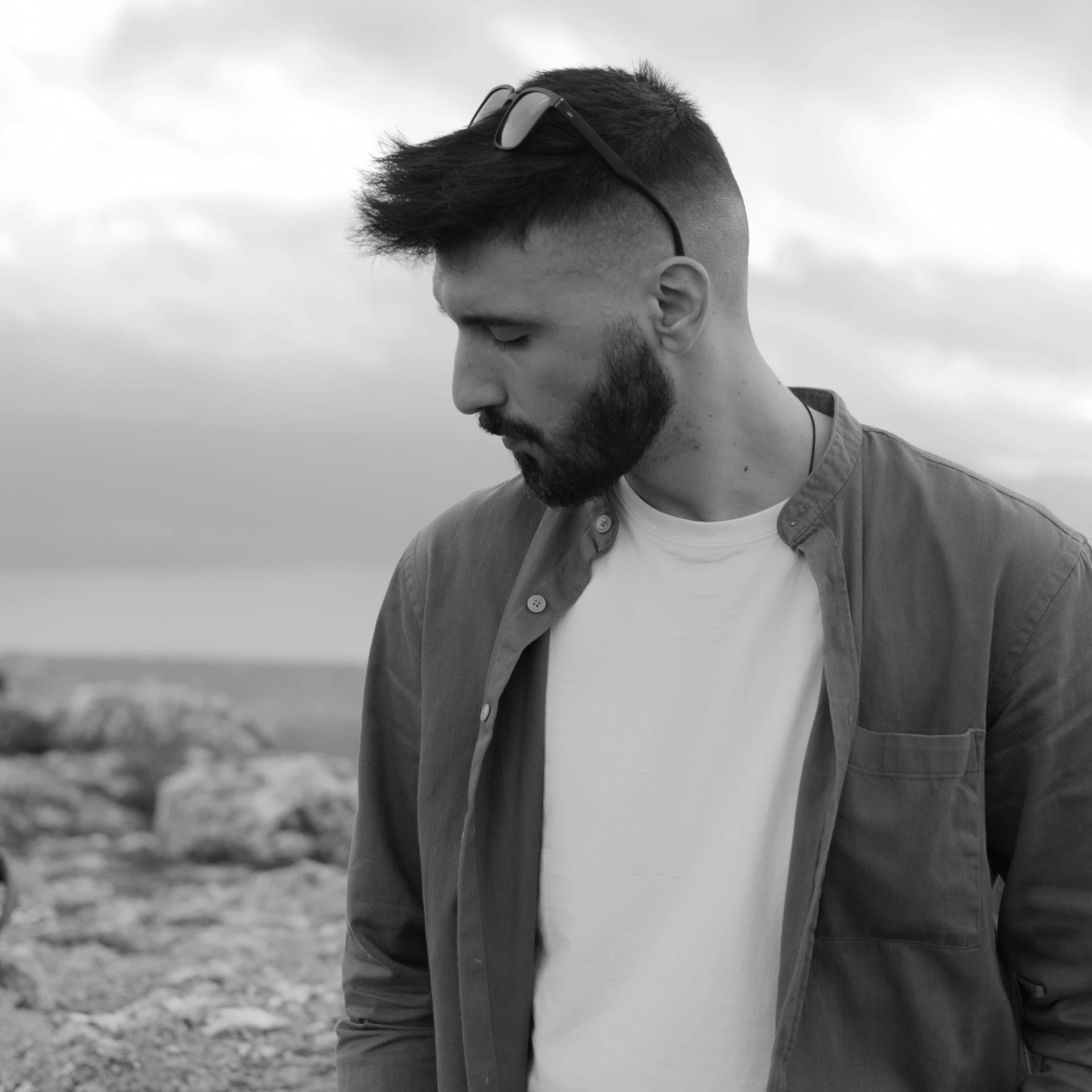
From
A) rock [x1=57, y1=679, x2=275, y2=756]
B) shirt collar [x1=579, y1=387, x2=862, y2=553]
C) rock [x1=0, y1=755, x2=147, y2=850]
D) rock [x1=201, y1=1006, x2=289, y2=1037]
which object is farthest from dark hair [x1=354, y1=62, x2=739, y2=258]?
rock [x1=57, y1=679, x2=275, y2=756]

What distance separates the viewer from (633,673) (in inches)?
90.7

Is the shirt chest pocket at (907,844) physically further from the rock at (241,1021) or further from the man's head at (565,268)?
the rock at (241,1021)

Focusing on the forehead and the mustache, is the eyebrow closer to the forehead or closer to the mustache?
the forehead

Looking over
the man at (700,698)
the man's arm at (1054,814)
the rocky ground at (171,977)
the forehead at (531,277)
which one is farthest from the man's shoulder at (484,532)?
the rocky ground at (171,977)

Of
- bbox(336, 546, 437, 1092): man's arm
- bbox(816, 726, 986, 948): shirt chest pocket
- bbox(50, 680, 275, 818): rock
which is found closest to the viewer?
bbox(816, 726, 986, 948): shirt chest pocket

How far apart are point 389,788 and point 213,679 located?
33.6 m

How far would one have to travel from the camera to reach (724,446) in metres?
2.35

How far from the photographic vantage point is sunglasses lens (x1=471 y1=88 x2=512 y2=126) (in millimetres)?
2324

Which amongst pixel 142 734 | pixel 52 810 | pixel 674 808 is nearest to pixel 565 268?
pixel 674 808

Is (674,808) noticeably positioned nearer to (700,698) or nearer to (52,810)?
(700,698)

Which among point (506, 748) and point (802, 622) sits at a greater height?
point (802, 622)

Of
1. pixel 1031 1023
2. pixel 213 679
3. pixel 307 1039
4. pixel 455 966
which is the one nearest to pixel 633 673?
pixel 455 966

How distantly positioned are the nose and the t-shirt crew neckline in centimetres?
35

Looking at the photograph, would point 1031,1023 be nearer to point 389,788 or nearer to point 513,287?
point 389,788
